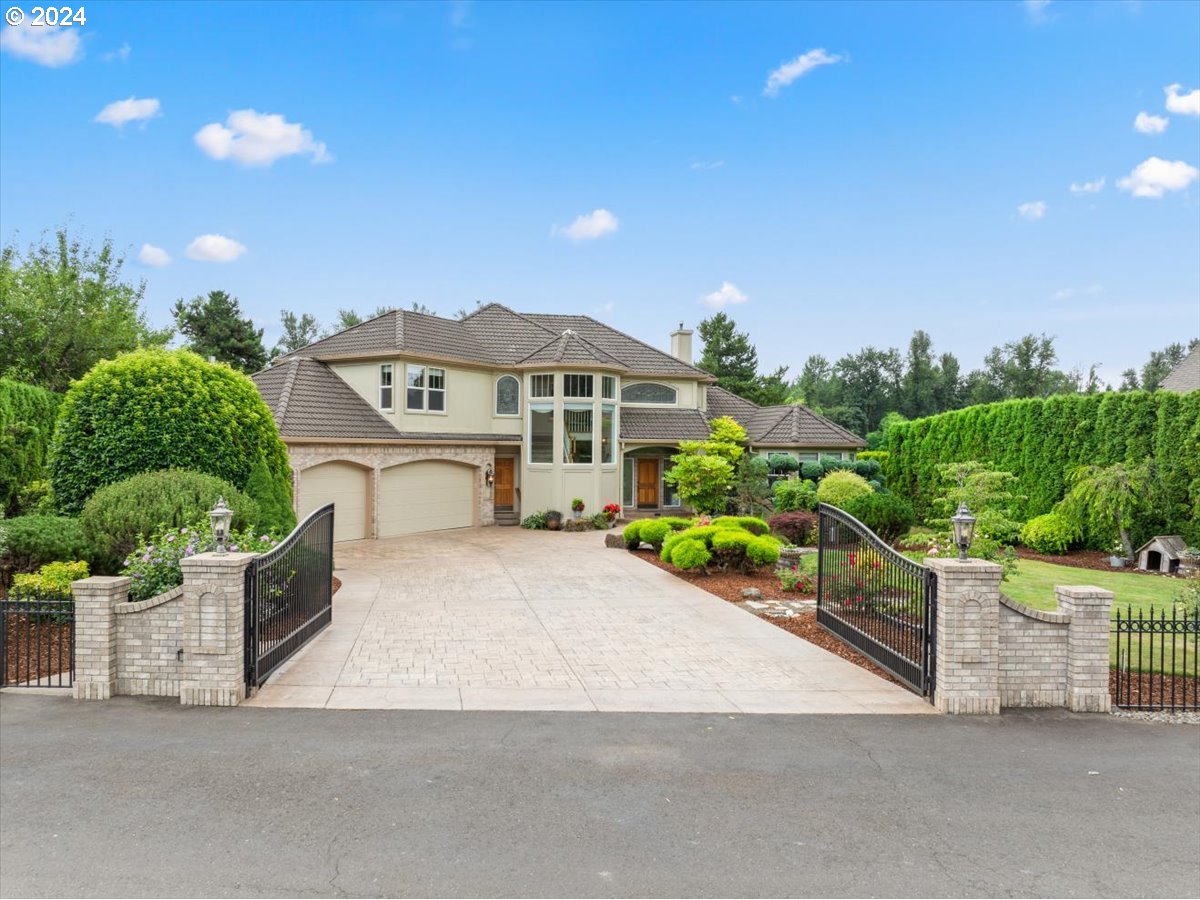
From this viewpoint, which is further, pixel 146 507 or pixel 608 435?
pixel 608 435

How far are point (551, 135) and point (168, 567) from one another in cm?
1654

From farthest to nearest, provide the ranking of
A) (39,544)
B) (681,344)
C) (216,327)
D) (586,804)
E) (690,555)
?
(216,327), (681,344), (690,555), (39,544), (586,804)

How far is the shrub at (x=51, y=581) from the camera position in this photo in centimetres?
899

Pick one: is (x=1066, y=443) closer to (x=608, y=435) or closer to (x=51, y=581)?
(x=608, y=435)

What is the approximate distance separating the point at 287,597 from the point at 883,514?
15246mm

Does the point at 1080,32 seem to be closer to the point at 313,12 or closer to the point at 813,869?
the point at 313,12

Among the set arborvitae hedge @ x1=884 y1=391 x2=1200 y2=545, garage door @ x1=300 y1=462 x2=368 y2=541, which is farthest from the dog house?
garage door @ x1=300 y1=462 x2=368 y2=541

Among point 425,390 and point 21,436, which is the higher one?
point 425,390

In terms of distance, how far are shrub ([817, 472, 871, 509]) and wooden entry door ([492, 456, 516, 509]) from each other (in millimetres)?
10561

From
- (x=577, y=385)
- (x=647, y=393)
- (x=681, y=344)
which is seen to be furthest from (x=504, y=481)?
(x=681, y=344)

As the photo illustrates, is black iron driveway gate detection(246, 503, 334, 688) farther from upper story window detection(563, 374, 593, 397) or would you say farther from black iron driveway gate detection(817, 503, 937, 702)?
upper story window detection(563, 374, 593, 397)

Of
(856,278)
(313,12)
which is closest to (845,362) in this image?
(856,278)

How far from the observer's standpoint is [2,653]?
7.17m

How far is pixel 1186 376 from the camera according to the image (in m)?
25.6
